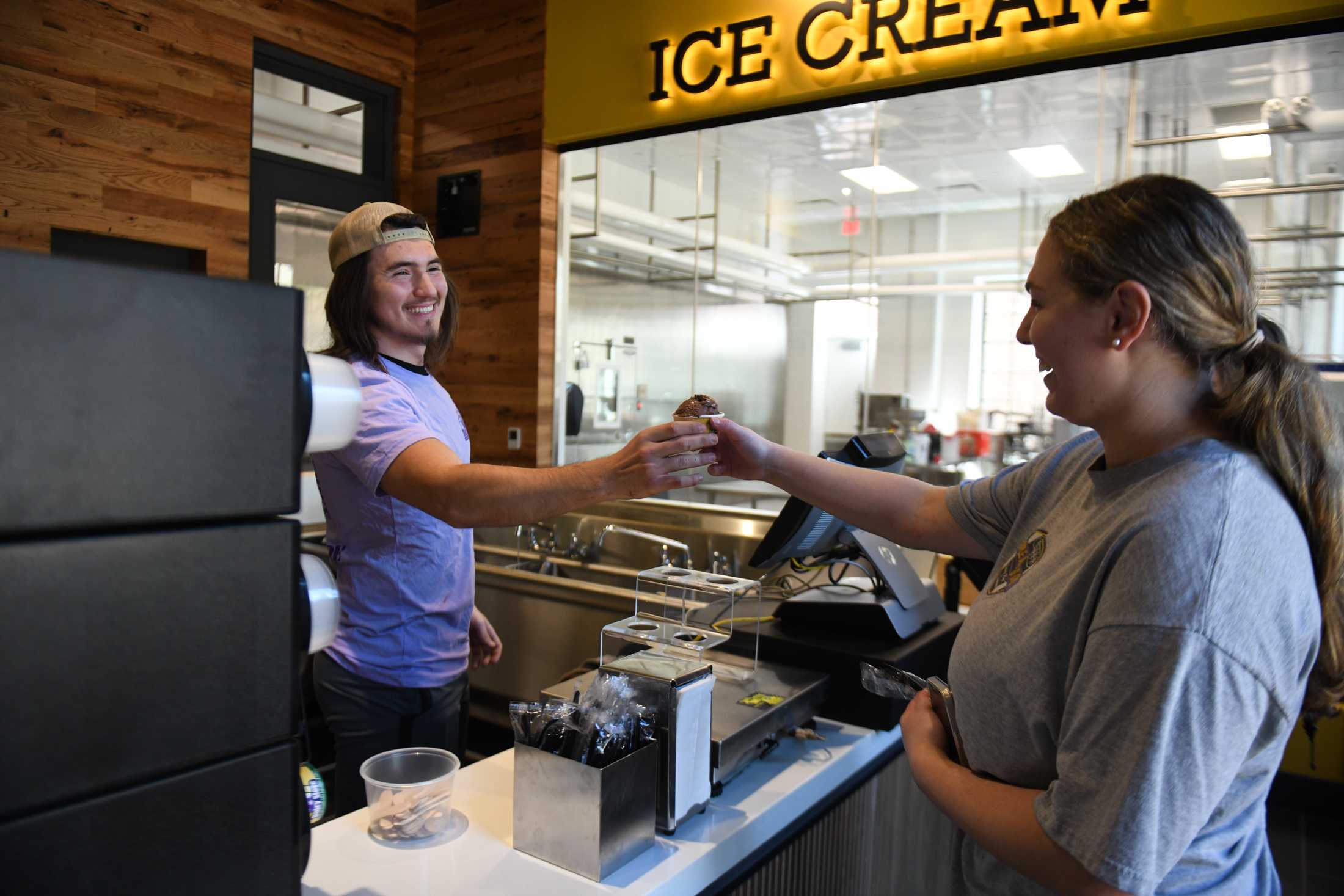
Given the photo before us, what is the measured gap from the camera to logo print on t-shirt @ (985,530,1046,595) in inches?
43.9

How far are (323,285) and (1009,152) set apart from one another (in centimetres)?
641

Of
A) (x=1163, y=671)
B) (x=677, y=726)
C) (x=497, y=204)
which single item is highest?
(x=497, y=204)

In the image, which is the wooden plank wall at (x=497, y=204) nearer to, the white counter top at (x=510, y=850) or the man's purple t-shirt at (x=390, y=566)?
the man's purple t-shirt at (x=390, y=566)

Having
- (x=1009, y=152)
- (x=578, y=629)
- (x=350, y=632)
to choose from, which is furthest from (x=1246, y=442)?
(x=1009, y=152)

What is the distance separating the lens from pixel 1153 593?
2.77ft

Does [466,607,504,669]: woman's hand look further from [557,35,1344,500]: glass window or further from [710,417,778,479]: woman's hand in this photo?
[557,35,1344,500]: glass window

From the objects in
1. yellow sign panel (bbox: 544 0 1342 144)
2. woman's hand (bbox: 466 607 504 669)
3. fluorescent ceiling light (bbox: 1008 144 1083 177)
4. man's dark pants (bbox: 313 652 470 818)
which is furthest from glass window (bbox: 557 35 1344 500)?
man's dark pants (bbox: 313 652 470 818)

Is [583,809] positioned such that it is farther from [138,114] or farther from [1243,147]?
[1243,147]

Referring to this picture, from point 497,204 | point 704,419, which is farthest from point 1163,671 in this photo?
point 497,204

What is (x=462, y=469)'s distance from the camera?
1539 millimetres

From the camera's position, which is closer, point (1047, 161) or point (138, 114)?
point (138, 114)

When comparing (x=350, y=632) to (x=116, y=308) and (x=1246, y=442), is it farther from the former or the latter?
(x=1246, y=442)

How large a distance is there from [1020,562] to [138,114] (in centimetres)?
416

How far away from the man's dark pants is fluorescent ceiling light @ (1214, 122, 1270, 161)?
14.3 feet
